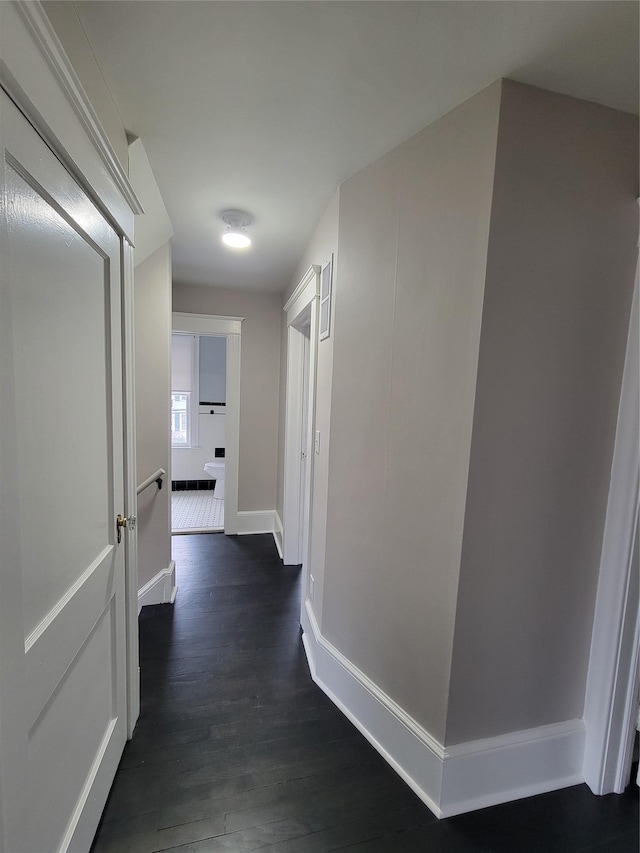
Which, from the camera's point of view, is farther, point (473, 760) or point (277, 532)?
point (277, 532)

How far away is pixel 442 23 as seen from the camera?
2.89ft

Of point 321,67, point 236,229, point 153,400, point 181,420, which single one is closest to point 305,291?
point 236,229

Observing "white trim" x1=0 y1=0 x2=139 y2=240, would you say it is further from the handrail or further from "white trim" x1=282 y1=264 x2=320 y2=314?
the handrail

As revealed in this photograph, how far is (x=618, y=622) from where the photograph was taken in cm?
126

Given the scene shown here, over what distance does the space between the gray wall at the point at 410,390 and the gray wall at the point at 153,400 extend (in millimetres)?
1164

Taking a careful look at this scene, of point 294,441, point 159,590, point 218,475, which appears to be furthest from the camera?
point 218,475

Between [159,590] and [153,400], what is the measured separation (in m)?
1.25

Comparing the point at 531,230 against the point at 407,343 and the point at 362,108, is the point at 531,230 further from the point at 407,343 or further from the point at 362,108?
the point at 362,108

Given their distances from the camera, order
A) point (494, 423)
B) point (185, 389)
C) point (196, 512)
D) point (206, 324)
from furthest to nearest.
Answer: point (185, 389), point (196, 512), point (206, 324), point (494, 423)

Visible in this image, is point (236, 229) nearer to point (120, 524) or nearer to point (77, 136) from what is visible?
point (77, 136)

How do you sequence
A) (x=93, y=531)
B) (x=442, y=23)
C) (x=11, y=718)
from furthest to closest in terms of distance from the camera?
(x=93, y=531), (x=442, y=23), (x=11, y=718)

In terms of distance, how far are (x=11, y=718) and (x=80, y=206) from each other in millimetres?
1141

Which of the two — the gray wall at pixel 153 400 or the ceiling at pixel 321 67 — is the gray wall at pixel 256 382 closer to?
the gray wall at pixel 153 400

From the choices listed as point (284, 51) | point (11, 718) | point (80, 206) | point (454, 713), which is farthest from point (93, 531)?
point (284, 51)
